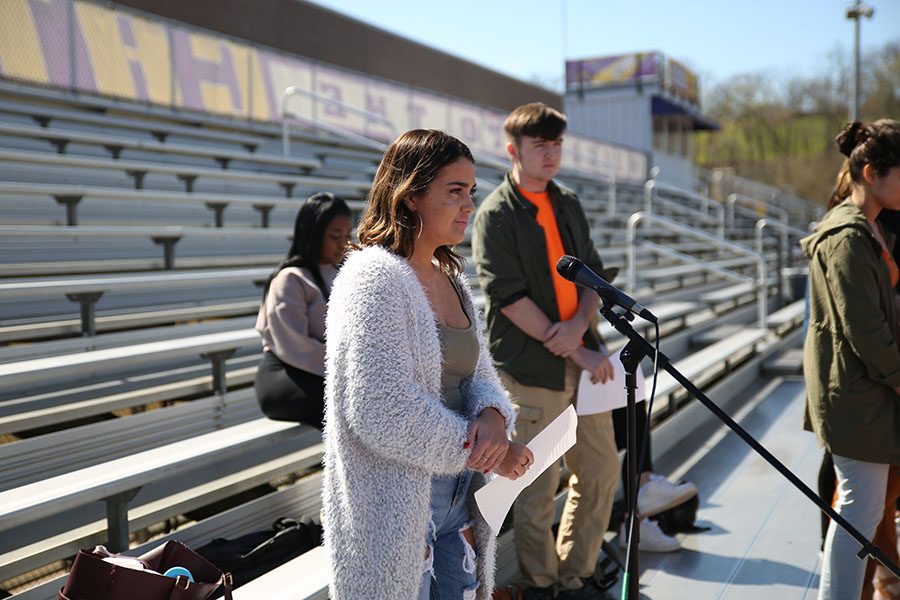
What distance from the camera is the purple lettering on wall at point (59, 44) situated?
7.44m

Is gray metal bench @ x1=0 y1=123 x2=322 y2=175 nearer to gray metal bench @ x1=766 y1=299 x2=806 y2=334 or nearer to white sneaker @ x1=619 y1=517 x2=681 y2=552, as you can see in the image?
white sneaker @ x1=619 y1=517 x2=681 y2=552

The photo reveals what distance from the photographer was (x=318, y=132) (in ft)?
35.8

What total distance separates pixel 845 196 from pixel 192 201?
4525mm

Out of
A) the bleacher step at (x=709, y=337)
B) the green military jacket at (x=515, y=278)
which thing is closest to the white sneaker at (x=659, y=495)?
the green military jacket at (x=515, y=278)

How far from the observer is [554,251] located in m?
2.77

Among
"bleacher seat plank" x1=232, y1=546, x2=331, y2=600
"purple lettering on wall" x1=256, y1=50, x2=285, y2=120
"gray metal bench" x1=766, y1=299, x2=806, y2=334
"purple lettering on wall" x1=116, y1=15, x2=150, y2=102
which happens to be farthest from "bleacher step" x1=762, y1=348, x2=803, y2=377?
"purple lettering on wall" x1=116, y1=15, x2=150, y2=102

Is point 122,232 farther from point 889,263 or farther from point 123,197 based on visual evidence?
point 889,263

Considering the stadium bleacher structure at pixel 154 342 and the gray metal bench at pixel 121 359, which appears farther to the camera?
the gray metal bench at pixel 121 359

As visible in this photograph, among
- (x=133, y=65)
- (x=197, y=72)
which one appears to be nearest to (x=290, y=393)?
(x=133, y=65)

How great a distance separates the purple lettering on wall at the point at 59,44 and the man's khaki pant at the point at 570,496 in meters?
6.69

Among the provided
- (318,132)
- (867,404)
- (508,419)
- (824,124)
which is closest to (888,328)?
(867,404)

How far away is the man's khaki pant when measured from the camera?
2744mm

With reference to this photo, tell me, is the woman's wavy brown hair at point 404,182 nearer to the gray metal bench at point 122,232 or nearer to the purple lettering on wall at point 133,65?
the gray metal bench at point 122,232

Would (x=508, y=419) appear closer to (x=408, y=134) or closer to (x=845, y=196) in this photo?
(x=408, y=134)
